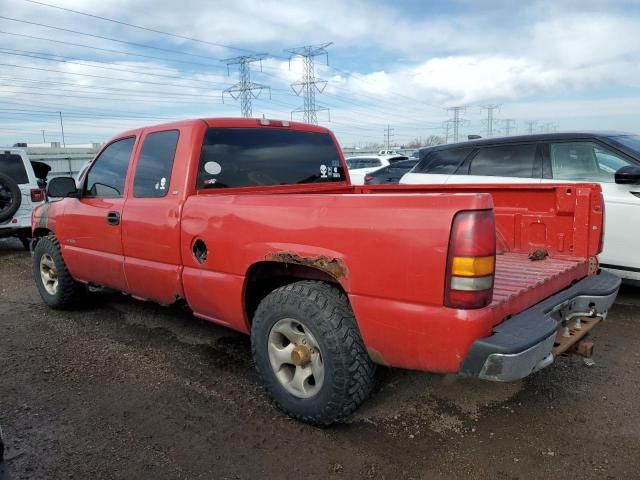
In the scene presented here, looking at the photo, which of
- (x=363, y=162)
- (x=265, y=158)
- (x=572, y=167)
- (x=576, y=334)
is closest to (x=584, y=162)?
(x=572, y=167)

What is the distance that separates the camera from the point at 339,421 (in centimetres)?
287

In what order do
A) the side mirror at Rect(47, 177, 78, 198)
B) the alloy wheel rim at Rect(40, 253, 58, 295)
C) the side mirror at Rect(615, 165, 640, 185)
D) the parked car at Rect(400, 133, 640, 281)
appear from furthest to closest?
the alloy wheel rim at Rect(40, 253, 58, 295) → the parked car at Rect(400, 133, 640, 281) → the side mirror at Rect(615, 165, 640, 185) → the side mirror at Rect(47, 177, 78, 198)

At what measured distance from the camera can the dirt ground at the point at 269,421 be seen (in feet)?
8.48

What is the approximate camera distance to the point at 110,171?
4512 mm

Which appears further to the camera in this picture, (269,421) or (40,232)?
(40,232)

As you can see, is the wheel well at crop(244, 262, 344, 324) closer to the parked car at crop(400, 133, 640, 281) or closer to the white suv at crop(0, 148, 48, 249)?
the parked car at crop(400, 133, 640, 281)

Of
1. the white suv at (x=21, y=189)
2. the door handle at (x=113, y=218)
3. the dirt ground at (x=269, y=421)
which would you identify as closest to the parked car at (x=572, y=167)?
the dirt ground at (x=269, y=421)

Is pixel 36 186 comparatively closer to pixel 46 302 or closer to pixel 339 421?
pixel 46 302

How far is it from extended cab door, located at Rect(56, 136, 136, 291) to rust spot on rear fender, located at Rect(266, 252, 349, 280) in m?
1.91

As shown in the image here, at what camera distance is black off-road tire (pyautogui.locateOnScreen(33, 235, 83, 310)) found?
5.14m

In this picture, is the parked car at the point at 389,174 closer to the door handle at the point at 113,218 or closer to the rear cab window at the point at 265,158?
the rear cab window at the point at 265,158

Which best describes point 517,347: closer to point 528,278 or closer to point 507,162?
point 528,278

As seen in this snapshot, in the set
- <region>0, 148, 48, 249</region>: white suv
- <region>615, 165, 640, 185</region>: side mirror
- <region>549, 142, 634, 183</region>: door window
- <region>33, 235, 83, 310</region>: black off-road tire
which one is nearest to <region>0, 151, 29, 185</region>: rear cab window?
<region>0, 148, 48, 249</region>: white suv

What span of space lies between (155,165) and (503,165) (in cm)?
410
